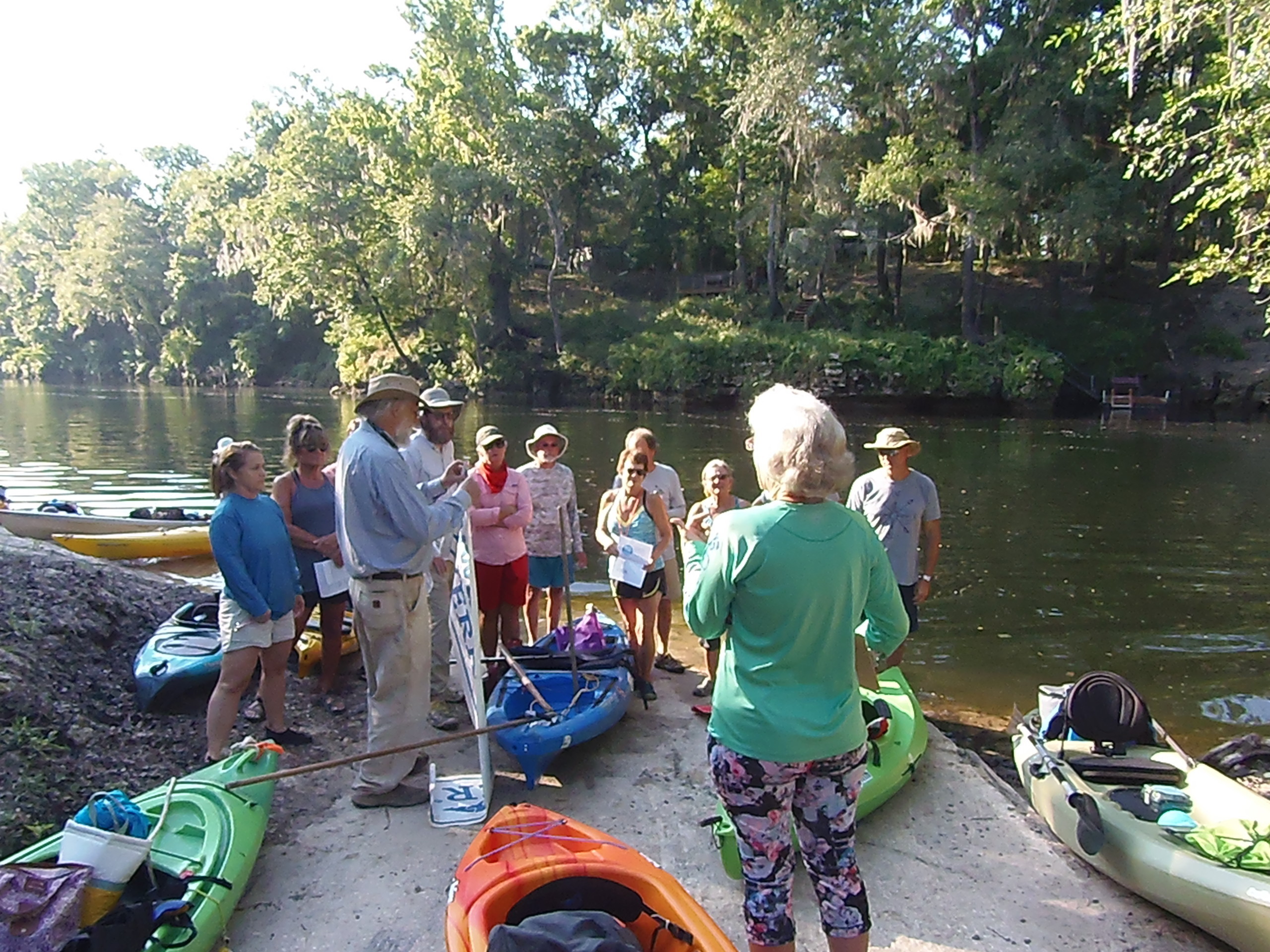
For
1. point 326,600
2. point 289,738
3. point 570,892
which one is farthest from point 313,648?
point 570,892

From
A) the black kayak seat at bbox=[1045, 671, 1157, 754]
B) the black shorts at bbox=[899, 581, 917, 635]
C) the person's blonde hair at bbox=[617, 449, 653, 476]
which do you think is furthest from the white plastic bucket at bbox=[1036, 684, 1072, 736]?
the person's blonde hair at bbox=[617, 449, 653, 476]

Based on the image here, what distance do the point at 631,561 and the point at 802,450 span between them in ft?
9.66

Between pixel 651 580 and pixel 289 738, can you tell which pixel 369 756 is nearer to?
pixel 289 738

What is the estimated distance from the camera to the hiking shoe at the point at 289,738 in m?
4.50

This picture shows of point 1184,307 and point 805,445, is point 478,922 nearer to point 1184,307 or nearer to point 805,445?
point 805,445

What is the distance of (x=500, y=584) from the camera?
5.36m

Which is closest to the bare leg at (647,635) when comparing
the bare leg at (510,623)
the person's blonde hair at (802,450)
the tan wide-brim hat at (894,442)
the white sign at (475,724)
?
the bare leg at (510,623)

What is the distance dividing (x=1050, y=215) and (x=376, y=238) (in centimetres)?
2732

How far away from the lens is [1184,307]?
104ft

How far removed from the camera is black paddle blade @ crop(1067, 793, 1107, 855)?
3.54 meters

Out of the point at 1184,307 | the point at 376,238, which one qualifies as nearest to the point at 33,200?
the point at 376,238

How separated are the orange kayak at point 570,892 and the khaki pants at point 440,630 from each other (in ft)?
8.01

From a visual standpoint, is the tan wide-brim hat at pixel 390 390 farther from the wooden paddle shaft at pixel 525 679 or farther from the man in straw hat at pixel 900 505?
the man in straw hat at pixel 900 505

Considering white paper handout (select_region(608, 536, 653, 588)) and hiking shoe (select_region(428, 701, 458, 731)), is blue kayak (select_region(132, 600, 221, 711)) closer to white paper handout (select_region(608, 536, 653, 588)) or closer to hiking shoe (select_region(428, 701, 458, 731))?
hiking shoe (select_region(428, 701, 458, 731))
